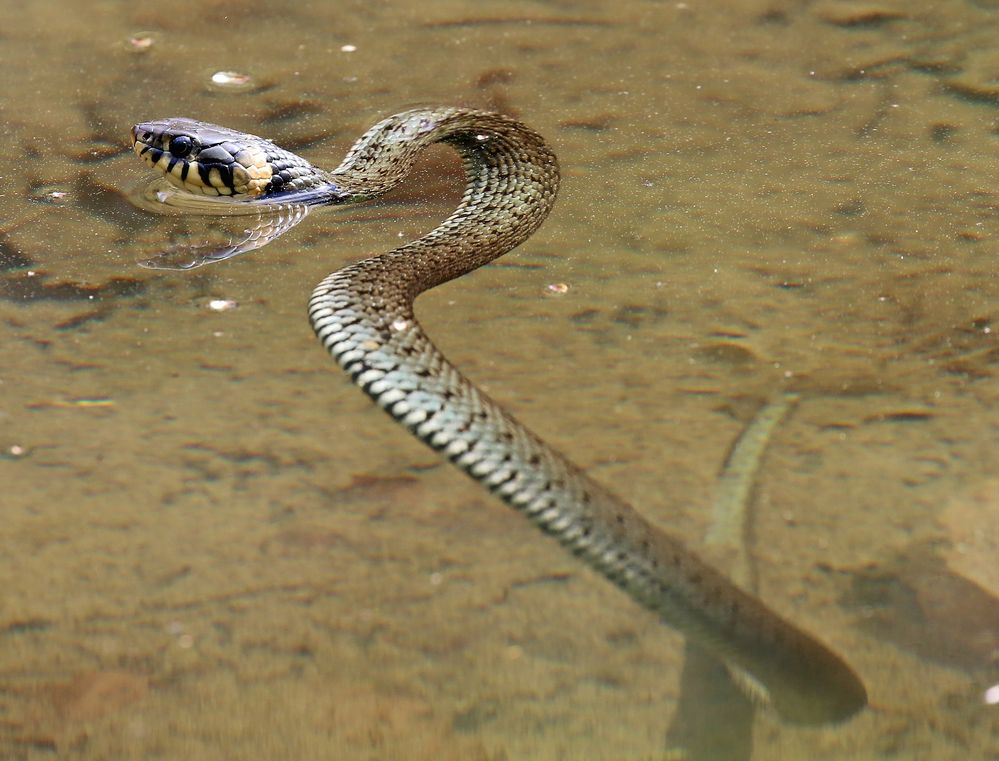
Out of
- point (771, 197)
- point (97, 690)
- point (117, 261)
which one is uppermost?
point (771, 197)

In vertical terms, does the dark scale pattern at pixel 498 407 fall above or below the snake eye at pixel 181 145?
below

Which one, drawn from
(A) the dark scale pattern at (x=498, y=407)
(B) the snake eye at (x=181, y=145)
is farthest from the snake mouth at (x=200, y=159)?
(A) the dark scale pattern at (x=498, y=407)

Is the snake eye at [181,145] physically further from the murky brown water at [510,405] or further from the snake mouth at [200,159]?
the murky brown water at [510,405]

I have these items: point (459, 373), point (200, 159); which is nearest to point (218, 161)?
point (200, 159)

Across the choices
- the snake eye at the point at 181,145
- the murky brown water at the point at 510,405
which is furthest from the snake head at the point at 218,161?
the murky brown water at the point at 510,405

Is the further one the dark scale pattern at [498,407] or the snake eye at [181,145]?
the snake eye at [181,145]

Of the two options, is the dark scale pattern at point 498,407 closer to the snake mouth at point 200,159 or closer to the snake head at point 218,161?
the snake head at point 218,161

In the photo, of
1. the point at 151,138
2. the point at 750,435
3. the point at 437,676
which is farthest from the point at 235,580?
the point at 151,138

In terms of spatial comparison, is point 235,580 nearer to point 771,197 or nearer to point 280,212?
point 280,212
